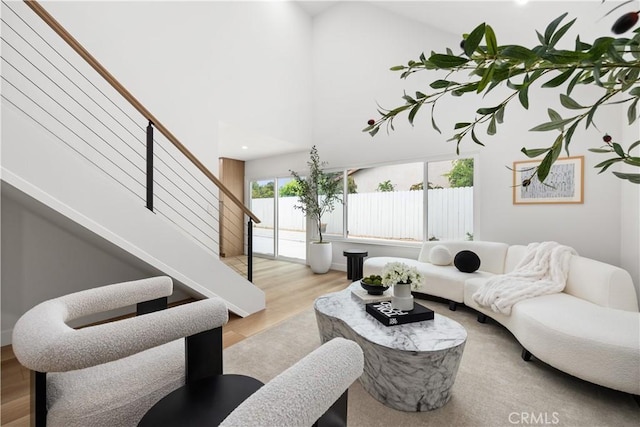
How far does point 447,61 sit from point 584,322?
228 cm

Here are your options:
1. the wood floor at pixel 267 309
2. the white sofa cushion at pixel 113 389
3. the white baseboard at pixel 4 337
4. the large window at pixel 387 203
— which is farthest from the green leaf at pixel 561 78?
the large window at pixel 387 203

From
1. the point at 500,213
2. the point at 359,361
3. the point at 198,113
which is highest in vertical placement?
the point at 198,113

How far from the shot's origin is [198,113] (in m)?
3.81

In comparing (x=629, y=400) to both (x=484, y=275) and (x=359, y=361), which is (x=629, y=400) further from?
(x=359, y=361)

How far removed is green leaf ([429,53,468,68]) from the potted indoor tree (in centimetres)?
464

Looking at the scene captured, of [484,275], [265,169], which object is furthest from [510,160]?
[265,169]

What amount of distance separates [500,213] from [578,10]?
6.90 ft

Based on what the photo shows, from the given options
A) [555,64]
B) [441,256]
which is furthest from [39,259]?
[441,256]

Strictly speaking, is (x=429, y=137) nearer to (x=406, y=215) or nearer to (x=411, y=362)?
(x=406, y=215)

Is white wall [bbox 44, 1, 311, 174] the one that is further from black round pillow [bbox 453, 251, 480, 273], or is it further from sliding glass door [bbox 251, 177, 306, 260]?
black round pillow [bbox 453, 251, 480, 273]

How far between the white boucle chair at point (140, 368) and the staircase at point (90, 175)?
89 centimetres

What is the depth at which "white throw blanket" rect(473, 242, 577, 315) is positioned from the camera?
2361mm

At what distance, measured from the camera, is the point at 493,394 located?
1779 millimetres

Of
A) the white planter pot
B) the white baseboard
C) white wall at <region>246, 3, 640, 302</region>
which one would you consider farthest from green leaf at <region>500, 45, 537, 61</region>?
the white planter pot
